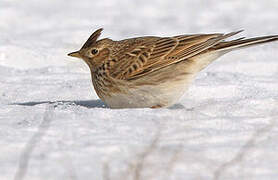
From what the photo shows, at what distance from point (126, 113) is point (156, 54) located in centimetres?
117

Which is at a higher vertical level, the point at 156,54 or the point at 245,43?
the point at 245,43

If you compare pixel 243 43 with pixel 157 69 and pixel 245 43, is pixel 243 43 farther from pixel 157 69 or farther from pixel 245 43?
pixel 157 69

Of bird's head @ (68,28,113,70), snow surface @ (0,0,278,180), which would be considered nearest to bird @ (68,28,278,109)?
bird's head @ (68,28,113,70)

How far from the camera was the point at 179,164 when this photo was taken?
453 cm

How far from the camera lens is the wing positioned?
6.89m

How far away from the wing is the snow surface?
1.87ft

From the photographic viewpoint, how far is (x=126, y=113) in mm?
6137

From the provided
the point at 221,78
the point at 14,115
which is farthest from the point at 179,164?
the point at 221,78

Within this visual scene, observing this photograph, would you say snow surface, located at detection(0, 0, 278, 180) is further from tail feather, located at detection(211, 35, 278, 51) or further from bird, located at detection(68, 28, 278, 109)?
tail feather, located at detection(211, 35, 278, 51)

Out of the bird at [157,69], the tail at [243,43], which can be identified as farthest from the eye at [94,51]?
the tail at [243,43]

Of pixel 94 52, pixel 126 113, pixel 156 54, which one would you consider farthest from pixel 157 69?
pixel 126 113

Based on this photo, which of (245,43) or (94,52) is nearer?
(245,43)

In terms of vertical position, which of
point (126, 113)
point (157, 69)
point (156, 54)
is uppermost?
point (156, 54)

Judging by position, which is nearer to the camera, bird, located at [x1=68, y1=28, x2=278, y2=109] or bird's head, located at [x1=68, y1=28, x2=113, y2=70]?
bird, located at [x1=68, y1=28, x2=278, y2=109]
